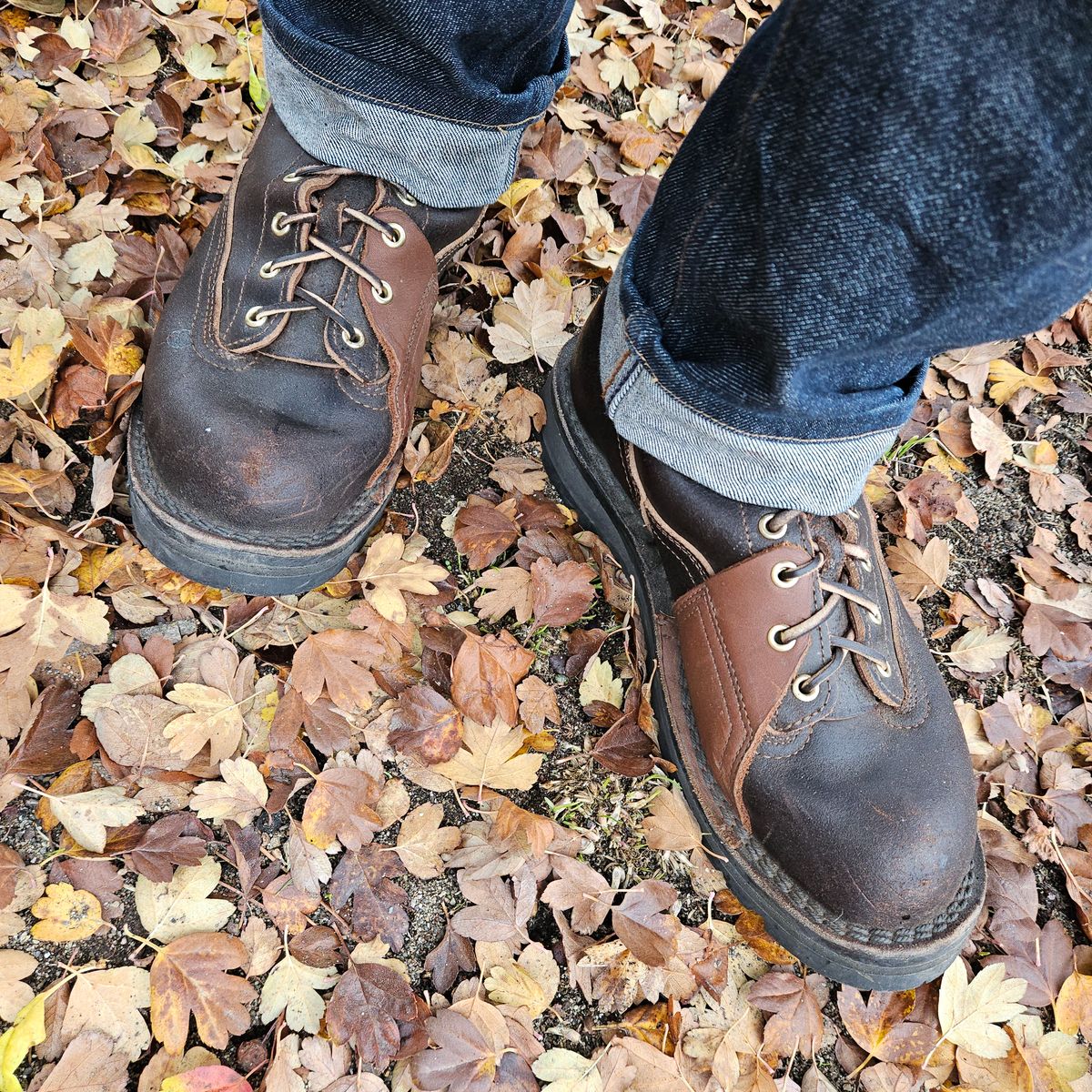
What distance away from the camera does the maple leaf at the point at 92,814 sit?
1.39 m

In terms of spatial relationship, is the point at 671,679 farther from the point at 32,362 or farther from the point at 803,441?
the point at 32,362

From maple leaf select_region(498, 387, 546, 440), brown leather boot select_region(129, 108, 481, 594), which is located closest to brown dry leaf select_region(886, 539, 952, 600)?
maple leaf select_region(498, 387, 546, 440)

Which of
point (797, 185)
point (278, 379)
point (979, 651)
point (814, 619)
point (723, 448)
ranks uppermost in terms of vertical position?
point (797, 185)

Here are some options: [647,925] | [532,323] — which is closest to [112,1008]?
[647,925]

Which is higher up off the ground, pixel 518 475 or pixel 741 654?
→ pixel 741 654

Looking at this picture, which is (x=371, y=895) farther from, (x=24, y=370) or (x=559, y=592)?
(x=24, y=370)

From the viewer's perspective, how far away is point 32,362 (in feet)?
5.36

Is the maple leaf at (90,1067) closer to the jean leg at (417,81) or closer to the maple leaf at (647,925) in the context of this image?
the maple leaf at (647,925)

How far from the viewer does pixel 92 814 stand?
1403 mm

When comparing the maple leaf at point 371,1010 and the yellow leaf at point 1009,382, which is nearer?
the maple leaf at point 371,1010

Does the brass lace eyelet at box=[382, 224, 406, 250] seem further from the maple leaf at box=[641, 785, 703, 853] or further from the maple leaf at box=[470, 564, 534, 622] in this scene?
the maple leaf at box=[641, 785, 703, 853]

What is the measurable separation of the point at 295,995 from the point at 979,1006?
1.30m

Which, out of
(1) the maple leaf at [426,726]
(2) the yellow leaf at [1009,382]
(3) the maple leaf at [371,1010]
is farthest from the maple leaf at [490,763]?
(2) the yellow leaf at [1009,382]

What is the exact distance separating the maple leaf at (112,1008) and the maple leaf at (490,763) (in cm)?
60
